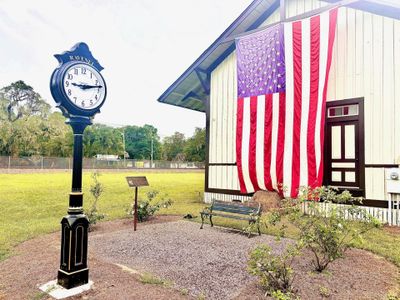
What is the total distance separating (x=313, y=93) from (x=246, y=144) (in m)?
2.67

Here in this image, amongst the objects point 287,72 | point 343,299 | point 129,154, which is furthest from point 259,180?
point 129,154

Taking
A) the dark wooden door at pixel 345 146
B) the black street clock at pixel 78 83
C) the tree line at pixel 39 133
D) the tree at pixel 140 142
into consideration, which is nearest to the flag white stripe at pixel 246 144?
the dark wooden door at pixel 345 146

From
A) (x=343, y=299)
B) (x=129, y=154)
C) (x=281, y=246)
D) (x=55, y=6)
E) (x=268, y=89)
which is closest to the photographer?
(x=343, y=299)

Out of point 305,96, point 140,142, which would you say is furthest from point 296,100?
point 140,142

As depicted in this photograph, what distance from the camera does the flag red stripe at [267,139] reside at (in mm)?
8602

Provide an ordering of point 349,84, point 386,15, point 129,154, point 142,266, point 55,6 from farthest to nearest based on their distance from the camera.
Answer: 1. point 129,154
2. point 55,6
3. point 349,84
4. point 386,15
5. point 142,266

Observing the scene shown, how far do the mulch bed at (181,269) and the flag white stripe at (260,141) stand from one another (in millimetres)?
3025

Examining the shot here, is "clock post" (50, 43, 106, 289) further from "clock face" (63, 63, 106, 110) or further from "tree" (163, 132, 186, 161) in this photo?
"tree" (163, 132, 186, 161)

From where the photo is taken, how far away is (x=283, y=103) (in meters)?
8.38

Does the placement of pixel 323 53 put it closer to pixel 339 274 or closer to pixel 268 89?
pixel 268 89

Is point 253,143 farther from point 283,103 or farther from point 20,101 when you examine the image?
point 20,101

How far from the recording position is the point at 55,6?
A: 34.3ft

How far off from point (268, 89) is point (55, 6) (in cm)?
896

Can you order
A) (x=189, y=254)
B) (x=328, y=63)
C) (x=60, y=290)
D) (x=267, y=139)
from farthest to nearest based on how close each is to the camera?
(x=267, y=139) < (x=328, y=63) < (x=189, y=254) < (x=60, y=290)
